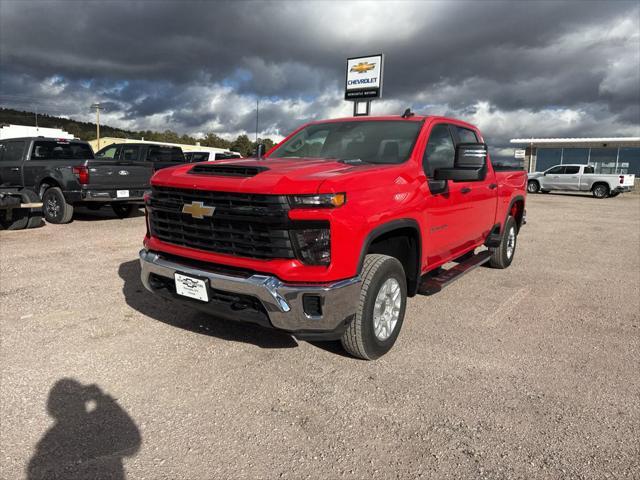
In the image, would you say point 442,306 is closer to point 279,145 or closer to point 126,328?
point 279,145

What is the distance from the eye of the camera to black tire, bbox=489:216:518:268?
6274 mm

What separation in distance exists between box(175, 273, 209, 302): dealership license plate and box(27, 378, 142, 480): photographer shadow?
0.80m

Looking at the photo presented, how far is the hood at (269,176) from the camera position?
2865mm

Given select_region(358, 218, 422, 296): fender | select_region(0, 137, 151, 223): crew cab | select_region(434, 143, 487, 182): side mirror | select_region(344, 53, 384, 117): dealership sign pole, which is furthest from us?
select_region(344, 53, 384, 117): dealership sign pole

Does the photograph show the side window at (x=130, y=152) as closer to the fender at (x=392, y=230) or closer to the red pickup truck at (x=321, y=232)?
the red pickup truck at (x=321, y=232)

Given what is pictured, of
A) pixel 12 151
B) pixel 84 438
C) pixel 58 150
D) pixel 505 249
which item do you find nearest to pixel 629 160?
pixel 505 249

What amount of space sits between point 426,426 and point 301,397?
0.79 meters

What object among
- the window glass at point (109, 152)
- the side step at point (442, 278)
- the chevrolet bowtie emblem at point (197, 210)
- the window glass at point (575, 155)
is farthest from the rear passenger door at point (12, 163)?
the window glass at point (575, 155)

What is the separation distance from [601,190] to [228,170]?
25.0 m

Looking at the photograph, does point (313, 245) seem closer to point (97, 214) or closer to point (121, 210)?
point (121, 210)

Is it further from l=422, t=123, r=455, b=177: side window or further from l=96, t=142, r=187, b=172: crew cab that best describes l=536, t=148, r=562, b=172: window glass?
l=422, t=123, r=455, b=177: side window

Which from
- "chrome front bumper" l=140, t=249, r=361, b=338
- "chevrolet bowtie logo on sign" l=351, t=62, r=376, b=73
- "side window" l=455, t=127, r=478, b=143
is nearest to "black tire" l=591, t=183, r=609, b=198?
"chevrolet bowtie logo on sign" l=351, t=62, r=376, b=73

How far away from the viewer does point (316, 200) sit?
2.83m

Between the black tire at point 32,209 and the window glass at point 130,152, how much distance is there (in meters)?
4.29
